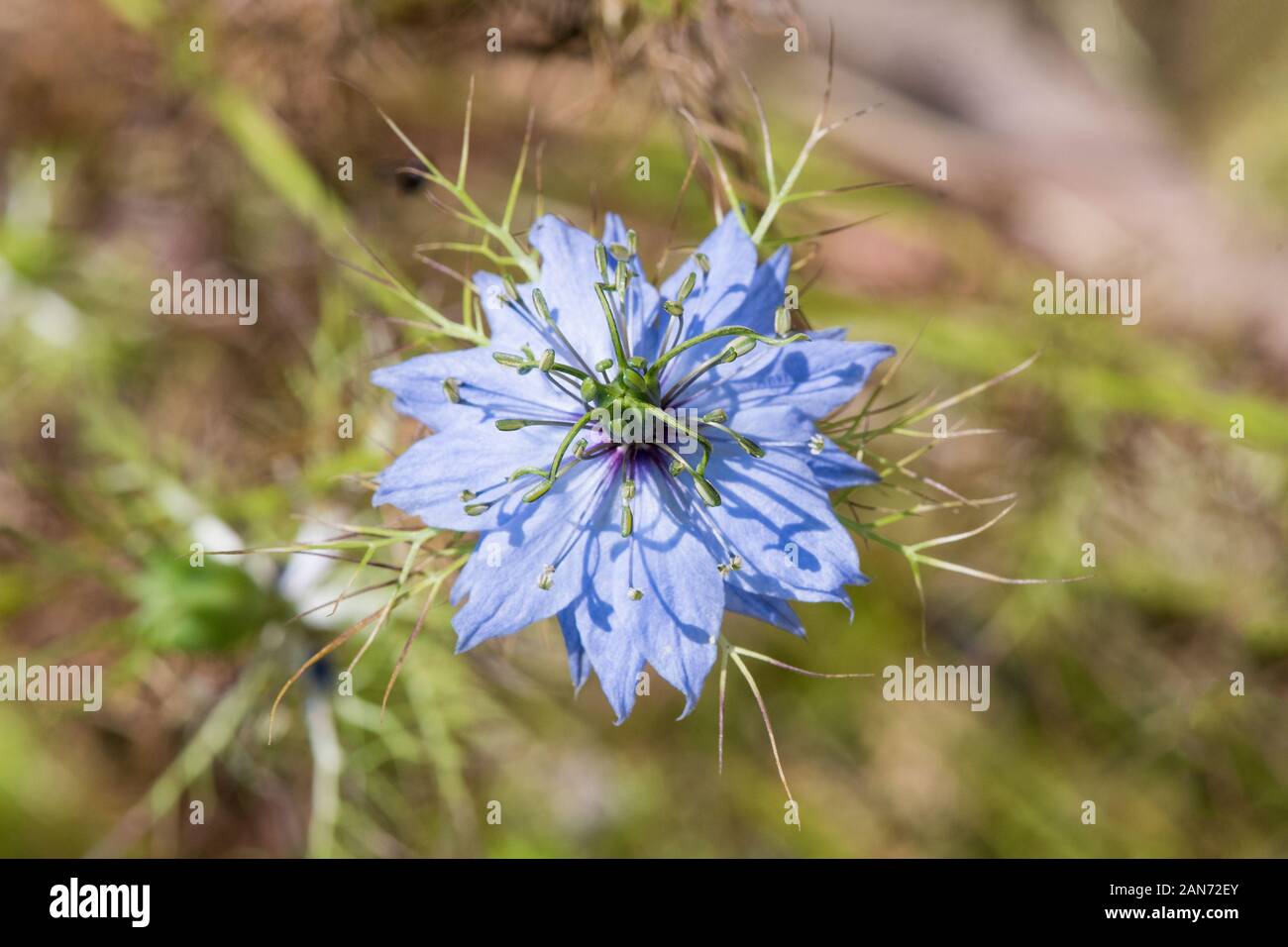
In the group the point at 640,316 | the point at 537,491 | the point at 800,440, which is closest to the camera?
the point at 537,491

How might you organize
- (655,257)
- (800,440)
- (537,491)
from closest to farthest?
(537,491) → (800,440) → (655,257)

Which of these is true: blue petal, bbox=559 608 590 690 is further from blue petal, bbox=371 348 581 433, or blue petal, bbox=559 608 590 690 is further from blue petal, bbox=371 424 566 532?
blue petal, bbox=371 348 581 433

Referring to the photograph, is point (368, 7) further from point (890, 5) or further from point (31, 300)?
point (890, 5)

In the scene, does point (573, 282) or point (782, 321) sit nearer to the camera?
point (782, 321)

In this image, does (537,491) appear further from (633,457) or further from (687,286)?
(687,286)

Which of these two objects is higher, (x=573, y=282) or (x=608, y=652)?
(x=573, y=282)

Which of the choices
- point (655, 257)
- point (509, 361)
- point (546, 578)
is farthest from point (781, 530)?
point (655, 257)
